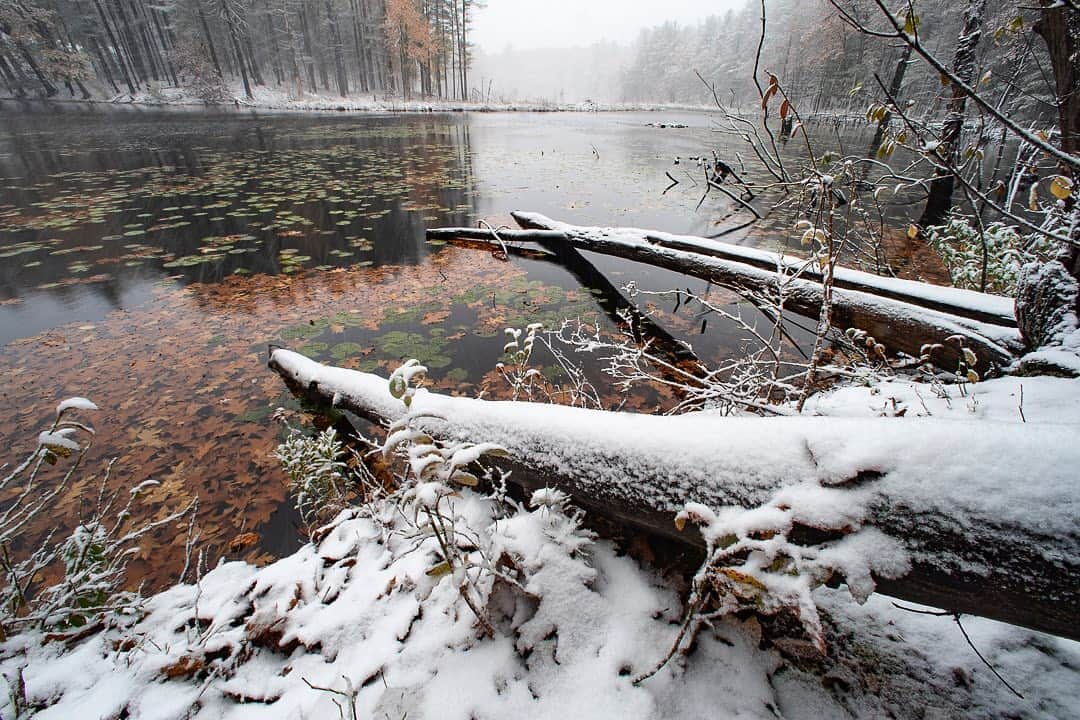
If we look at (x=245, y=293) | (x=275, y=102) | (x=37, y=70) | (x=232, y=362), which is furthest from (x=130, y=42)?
(x=232, y=362)

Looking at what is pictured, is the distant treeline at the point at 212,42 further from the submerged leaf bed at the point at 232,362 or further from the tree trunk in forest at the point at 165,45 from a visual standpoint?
the submerged leaf bed at the point at 232,362

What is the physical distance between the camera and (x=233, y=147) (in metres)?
15.9

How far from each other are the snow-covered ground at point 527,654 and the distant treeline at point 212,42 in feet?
163

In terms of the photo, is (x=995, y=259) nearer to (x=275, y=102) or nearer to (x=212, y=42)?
(x=275, y=102)

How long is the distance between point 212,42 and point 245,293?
161ft

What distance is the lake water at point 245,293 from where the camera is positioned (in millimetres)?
2953

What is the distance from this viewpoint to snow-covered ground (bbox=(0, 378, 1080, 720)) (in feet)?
3.60

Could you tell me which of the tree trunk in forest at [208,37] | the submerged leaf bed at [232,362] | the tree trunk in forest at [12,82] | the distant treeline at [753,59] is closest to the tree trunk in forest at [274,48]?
the tree trunk in forest at [208,37]

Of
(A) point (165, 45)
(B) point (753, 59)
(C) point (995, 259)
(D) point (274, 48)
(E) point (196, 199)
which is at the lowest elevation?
(E) point (196, 199)

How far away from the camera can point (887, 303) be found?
3303 millimetres

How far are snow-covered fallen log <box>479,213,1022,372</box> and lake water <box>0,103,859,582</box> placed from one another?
61cm

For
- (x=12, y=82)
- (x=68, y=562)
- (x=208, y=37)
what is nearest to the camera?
(x=68, y=562)

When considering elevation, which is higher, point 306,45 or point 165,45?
point 306,45

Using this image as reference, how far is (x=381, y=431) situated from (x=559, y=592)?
226 centimetres
